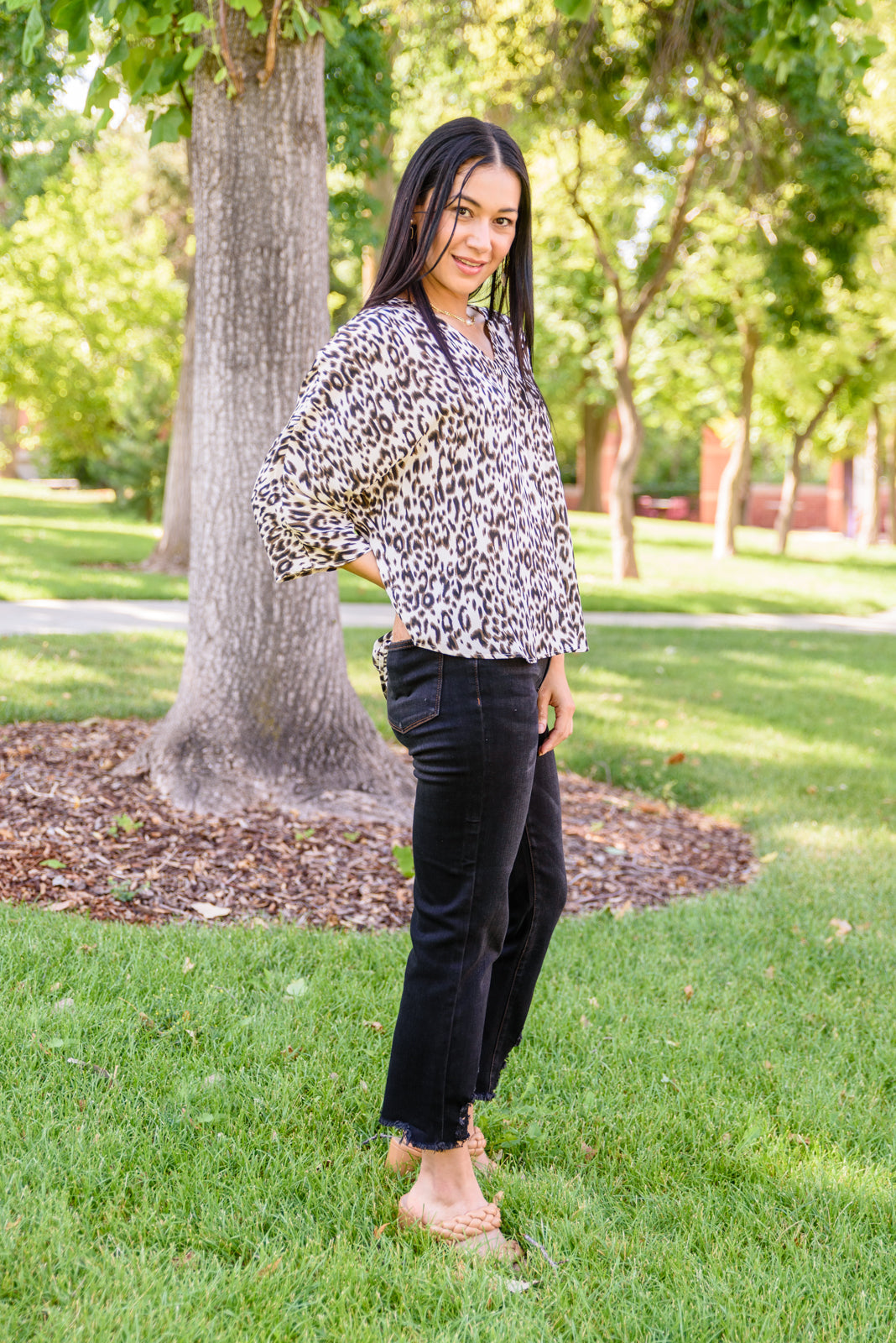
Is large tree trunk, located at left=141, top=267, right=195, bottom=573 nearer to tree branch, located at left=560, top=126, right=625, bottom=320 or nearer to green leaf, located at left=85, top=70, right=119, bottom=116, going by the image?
tree branch, located at left=560, top=126, right=625, bottom=320

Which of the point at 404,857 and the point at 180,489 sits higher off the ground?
the point at 180,489

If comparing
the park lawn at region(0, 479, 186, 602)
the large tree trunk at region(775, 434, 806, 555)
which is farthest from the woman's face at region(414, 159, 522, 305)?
the large tree trunk at region(775, 434, 806, 555)

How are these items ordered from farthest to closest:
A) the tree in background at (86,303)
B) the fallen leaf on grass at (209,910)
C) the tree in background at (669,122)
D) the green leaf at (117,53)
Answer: the tree in background at (86,303) → the tree in background at (669,122) → the green leaf at (117,53) → the fallen leaf on grass at (209,910)

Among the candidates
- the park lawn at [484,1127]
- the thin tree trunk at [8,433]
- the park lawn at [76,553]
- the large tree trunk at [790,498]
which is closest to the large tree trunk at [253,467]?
the park lawn at [484,1127]

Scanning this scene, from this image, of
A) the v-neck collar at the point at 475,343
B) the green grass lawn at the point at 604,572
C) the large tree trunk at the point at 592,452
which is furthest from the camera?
the large tree trunk at the point at 592,452

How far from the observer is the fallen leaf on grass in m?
3.87

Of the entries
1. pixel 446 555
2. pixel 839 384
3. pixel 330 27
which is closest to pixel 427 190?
pixel 446 555

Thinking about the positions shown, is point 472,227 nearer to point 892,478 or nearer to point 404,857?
point 404,857

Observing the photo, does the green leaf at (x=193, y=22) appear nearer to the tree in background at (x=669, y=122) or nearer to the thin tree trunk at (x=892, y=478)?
the tree in background at (x=669, y=122)

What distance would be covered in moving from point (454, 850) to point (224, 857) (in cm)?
225

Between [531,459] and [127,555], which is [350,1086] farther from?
[127,555]

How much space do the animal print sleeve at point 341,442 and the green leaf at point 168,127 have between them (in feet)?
9.23

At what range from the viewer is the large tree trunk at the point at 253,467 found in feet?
15.0

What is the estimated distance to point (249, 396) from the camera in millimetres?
4695
